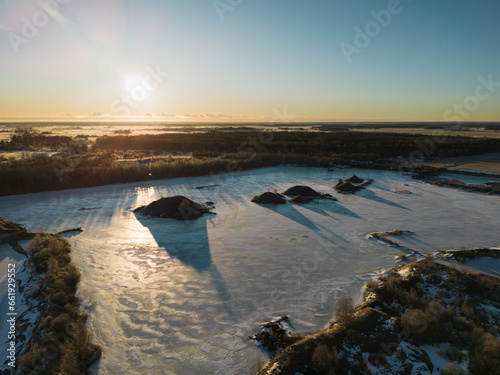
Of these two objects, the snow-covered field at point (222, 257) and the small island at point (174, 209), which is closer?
the snow-covered field at point (222, 257)

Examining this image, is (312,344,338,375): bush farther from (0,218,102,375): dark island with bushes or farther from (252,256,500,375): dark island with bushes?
(0,218,102,375): dark island with bushes

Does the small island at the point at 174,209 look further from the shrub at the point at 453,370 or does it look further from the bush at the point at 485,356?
the bush at the point at 485,356

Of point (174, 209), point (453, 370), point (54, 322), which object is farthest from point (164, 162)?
point (453, 370)

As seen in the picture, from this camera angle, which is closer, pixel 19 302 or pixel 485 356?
pixel 485 356

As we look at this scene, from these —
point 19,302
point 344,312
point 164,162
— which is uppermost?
point 164,162

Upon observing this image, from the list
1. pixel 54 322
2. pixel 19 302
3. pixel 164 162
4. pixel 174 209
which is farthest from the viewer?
→ pixel 164 162

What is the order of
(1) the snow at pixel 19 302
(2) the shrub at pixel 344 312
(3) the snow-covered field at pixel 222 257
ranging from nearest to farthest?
(1) the snow at pixel 19 302
(3) the snow-covered field at pixel 222 257
(2) the shrub at pixel 344 312

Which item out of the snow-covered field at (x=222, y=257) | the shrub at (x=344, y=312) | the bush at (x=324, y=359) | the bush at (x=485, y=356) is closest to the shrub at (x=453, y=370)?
the bush at (x=485, y=356)

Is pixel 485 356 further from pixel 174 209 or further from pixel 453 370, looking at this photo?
pixel 174 209

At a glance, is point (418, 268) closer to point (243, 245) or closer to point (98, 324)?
point (243, 245)

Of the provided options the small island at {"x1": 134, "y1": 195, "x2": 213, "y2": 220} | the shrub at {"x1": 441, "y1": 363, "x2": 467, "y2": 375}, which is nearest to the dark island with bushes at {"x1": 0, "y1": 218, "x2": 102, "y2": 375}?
the small island at {"x1": 134, "y1": 195, "x2": 213, "y2": 220}
